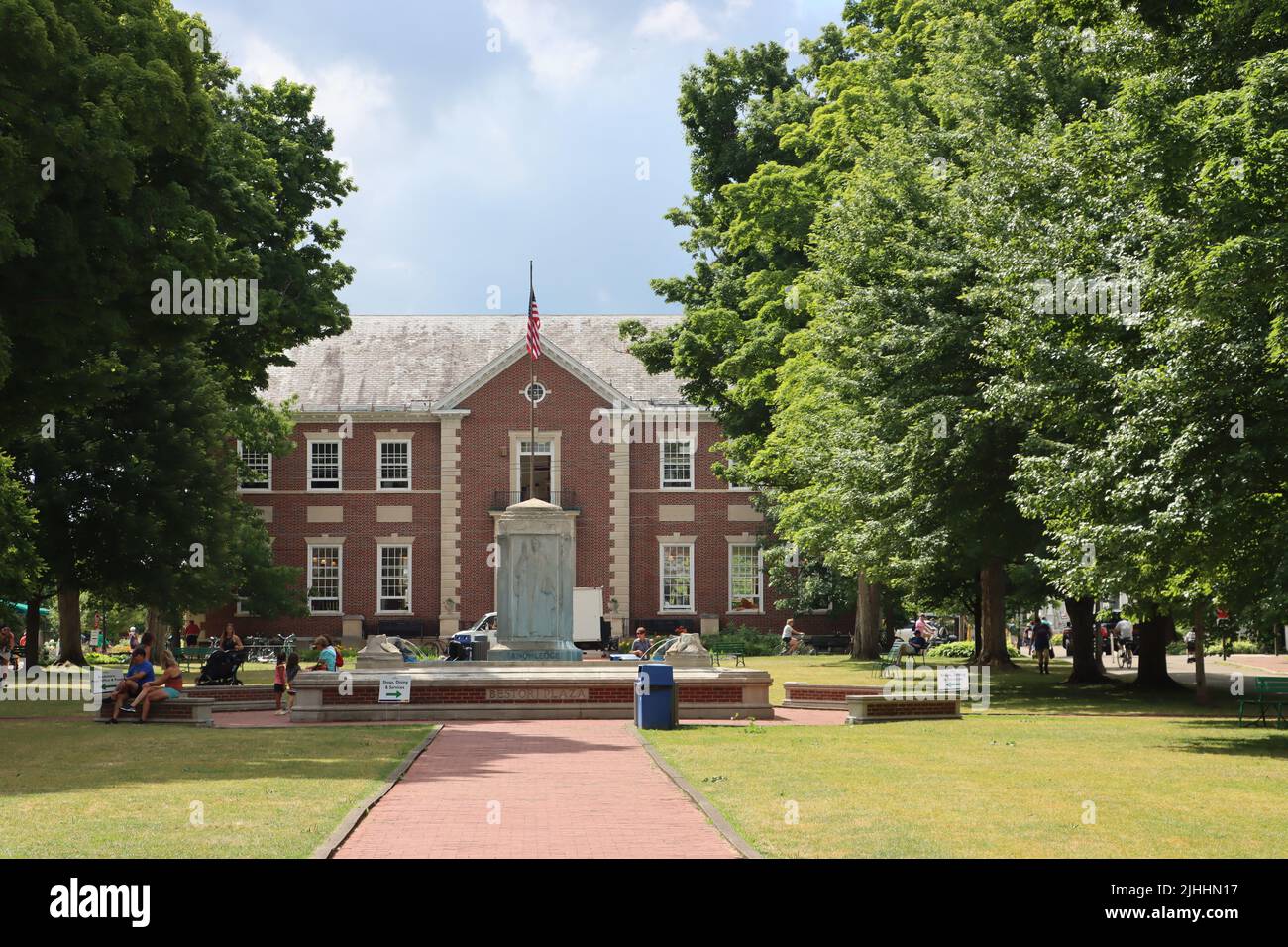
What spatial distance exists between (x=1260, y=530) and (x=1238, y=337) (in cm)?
277

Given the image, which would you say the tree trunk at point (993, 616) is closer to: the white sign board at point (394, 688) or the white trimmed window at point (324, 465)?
the white sign board at point (394, 688)

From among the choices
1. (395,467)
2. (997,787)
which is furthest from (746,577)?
(997,787)

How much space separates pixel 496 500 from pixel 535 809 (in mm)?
47207

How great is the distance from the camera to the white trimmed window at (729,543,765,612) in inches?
2376

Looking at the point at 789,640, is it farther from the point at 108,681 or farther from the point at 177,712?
the point at 177,712

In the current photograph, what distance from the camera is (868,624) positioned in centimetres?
5069

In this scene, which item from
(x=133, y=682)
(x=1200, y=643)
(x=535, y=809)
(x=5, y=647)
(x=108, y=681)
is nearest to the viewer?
(x=535, y=809)

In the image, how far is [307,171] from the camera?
3641 cm

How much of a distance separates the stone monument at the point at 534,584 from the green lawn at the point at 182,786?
8053 mm

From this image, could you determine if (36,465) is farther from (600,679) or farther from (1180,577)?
(1180,577)

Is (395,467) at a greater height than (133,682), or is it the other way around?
(395,467)

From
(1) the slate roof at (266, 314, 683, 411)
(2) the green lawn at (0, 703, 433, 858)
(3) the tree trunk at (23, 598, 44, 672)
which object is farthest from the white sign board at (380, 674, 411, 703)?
(1) the slate roof at (266, 314, 683, 411)

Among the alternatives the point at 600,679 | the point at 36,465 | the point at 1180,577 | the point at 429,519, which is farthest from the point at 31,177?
the point at 429,519

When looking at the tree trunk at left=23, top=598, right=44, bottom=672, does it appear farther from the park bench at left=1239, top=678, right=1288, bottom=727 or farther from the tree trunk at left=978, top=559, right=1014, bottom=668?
the park bench at left=1239, top=678, right=1288, bottom=727
